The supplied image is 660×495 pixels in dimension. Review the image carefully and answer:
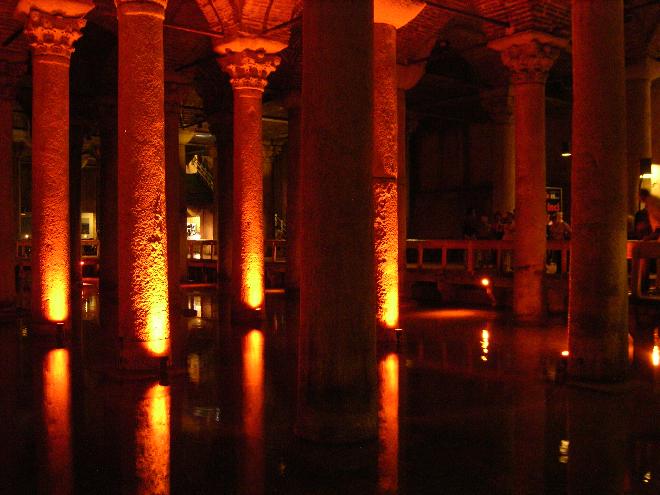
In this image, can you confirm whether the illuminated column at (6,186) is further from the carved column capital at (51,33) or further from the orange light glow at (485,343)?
the orange light glow at (485,343)

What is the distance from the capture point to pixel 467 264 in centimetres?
1470

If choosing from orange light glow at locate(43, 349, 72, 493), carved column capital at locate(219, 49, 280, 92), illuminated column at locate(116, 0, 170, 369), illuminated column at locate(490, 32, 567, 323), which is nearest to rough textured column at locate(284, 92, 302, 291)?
carved column capital at locate(219, 49, 280, 92)

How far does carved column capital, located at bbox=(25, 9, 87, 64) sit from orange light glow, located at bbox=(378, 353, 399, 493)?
234 inches

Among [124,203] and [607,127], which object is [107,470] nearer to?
[124,203]

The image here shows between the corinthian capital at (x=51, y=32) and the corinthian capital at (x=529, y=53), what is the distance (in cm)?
640

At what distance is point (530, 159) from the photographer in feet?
37.1

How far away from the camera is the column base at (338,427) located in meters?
4.95

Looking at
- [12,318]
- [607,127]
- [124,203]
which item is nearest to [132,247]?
[124,203]

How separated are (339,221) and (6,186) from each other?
940cm

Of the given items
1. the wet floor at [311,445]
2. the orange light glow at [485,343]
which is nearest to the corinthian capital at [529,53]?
the orange light glow at [485,343]

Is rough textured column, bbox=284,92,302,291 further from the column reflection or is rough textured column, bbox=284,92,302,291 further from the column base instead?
the column base

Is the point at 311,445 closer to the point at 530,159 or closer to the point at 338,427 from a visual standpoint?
the point at 338,427

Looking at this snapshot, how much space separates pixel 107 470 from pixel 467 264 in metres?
11.1

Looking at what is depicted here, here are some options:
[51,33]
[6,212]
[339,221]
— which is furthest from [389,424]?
[6,212]
